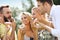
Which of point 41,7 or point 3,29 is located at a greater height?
point 41,7

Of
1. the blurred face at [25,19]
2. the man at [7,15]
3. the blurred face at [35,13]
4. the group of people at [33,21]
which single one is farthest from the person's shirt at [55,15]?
the man at [7,15]

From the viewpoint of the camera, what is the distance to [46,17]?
138cm

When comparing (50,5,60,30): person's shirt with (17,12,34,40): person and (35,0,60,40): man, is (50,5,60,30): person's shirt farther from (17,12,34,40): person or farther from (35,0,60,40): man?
(17,12,34,40): person

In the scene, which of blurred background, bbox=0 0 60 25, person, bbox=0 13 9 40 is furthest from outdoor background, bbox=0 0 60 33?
person, bbox=0 13 9 40

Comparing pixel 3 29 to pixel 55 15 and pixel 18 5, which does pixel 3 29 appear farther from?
pixel 55 15

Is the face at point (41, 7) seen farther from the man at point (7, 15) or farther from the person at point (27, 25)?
the man at point (7, 15)

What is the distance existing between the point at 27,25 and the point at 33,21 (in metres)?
0.07

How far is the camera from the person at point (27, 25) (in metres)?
1.38

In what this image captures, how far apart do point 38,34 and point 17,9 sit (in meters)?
0.31

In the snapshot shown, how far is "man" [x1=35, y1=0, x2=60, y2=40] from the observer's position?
4.42ft

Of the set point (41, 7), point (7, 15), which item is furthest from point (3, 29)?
point (41, 7)

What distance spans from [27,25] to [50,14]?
0.24m

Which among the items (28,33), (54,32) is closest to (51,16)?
(54,32)

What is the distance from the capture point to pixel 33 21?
1.38 meters
